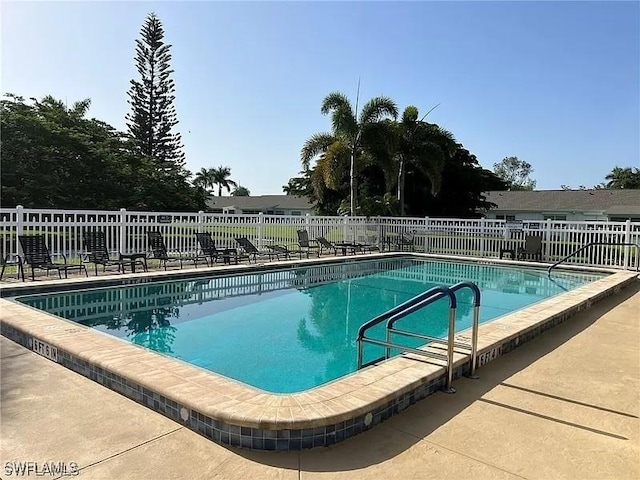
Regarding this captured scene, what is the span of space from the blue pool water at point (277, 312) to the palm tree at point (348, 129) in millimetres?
9389

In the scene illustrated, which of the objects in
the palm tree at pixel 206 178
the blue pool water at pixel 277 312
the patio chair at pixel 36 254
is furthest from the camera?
the palm tree at pixel 206 178

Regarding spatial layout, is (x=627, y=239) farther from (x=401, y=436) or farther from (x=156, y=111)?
(x=156, y=111)

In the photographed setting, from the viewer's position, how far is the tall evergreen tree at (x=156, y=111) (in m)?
33.1

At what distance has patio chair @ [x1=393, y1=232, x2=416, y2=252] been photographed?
736 inches

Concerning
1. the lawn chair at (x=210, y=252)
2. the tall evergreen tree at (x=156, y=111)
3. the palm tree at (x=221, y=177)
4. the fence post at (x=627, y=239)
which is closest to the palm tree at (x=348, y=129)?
the lawn chair at (x=210, y=252)

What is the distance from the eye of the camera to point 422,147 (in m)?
22.9

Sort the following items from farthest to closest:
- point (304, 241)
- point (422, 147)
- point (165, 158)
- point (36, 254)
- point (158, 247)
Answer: point (165, 158) → point (422, 147) → point (304, 241) → point (158, 247) → point (36, 254)

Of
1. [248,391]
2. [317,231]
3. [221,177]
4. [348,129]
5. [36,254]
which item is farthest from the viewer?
[221,177]

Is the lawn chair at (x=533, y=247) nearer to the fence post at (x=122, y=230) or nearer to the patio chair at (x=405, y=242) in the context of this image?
the patio chair at (x=405, y=242)

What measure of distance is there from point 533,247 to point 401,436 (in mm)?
14182

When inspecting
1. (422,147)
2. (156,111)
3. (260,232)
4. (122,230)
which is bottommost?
(260,232)

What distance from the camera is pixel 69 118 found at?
91.5ft

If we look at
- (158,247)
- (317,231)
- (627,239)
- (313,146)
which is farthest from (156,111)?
(627,239)

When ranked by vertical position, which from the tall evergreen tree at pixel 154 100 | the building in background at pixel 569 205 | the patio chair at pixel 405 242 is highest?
the tall evergreen tree at pixel 154 100
